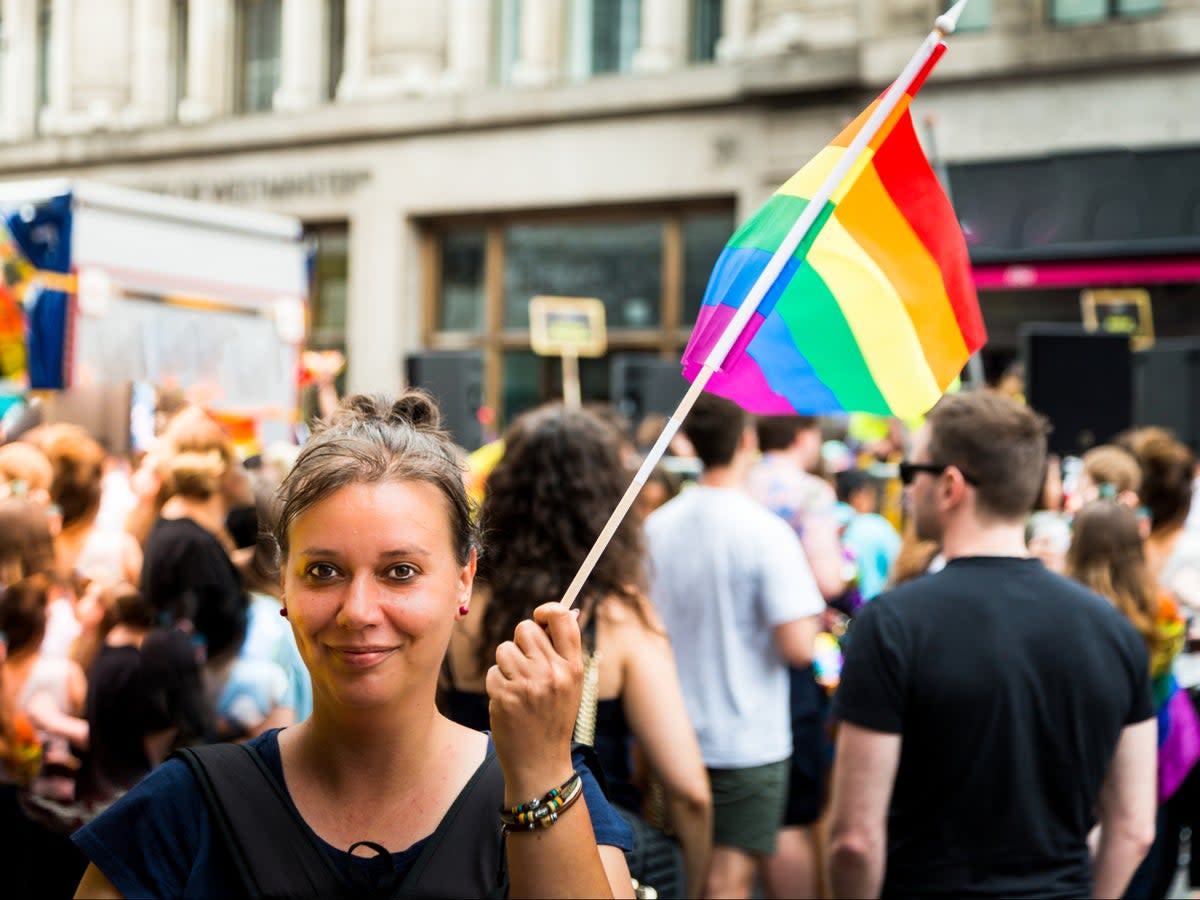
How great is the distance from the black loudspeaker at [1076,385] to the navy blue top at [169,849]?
6.22m

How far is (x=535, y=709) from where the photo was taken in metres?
1.67

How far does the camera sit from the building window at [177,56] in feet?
69.3

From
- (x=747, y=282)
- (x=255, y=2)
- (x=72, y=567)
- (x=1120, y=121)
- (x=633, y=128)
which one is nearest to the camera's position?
(x=747, y=282)

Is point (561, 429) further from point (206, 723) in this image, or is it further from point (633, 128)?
point (633, 128)

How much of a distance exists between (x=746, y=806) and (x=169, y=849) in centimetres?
300

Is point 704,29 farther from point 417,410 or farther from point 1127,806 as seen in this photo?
point 417,410

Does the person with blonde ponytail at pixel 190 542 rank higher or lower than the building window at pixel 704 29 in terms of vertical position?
lower

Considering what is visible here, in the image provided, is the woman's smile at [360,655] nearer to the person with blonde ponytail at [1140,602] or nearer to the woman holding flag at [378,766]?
the woman holding flag at [378,766]

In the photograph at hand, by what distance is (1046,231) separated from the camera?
15234mm

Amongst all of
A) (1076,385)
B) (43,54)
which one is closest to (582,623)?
(1076,385)

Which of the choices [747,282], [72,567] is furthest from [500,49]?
[747,282]

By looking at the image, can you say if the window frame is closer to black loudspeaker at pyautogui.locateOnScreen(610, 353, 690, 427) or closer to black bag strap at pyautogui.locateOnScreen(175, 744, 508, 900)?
black loudspeaker at pyautogui.locateOnScreen(610, 353, 690, 427)

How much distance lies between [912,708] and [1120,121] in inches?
521

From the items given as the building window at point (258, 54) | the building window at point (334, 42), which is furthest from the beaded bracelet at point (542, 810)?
the building window at point (258, 54)
